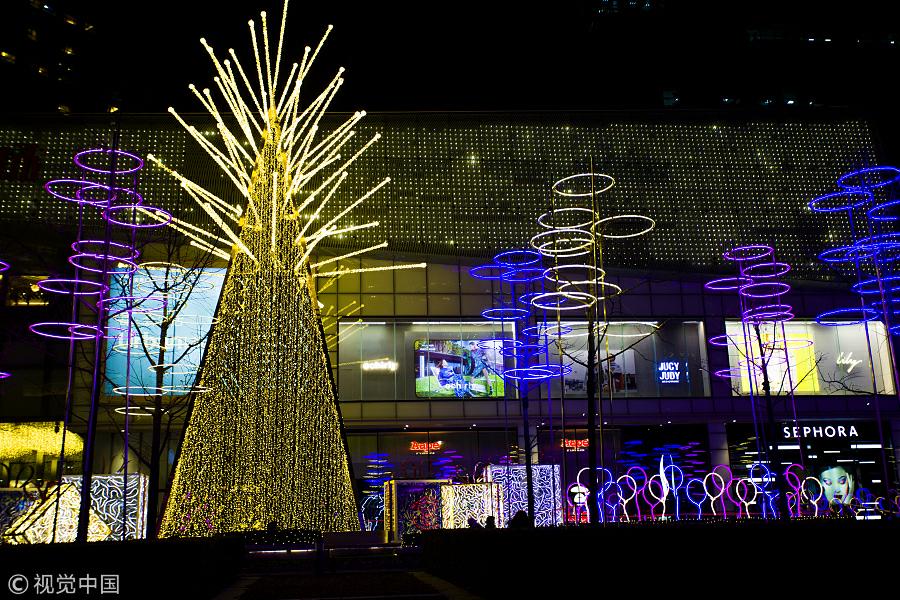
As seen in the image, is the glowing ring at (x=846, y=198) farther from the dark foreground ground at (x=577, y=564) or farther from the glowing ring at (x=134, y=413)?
the glowing ring at (x=134, y=413)

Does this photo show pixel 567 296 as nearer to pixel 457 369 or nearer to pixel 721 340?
pixel 457 369

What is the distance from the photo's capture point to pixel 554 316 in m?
37.6

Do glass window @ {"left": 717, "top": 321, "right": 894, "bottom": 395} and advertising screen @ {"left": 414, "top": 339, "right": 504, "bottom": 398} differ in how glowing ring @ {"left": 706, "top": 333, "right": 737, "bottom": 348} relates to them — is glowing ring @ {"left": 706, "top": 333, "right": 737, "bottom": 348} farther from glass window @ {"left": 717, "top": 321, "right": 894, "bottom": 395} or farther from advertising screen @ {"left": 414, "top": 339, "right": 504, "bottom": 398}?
advertising screen @ {"left": 414, "top": 339, "right": 504, "bottom": 398}

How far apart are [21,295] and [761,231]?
30.4 meters

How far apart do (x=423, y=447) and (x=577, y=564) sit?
27.3 m

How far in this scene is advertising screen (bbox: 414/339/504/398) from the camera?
3525 centimetres

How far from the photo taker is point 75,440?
3475cm

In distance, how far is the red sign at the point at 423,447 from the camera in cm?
3541

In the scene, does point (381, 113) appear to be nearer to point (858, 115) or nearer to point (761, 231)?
point (761, 231)

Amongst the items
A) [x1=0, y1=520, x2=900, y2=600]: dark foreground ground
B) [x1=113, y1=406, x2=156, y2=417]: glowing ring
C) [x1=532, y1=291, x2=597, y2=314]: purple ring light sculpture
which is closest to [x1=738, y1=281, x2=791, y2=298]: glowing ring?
[x1=532, y1=291, x2=597, y2=314]: purple ring light sculpture

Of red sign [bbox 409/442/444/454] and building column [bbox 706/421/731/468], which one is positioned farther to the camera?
building column [bbox 706/421/731/468]

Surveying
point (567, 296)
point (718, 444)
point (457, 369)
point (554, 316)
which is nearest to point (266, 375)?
point (567, 296)

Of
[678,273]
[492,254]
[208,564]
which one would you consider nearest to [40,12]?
[492,254]

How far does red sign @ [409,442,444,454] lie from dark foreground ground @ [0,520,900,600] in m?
19.0
